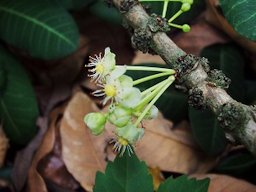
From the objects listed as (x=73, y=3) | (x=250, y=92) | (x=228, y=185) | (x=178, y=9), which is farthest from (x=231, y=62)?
(x=73, y=3)

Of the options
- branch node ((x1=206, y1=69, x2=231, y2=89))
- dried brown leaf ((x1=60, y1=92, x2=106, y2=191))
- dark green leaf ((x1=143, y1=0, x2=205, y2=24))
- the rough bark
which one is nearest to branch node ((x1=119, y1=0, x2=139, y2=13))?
the rough bark

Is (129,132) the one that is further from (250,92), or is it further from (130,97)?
(250,92)

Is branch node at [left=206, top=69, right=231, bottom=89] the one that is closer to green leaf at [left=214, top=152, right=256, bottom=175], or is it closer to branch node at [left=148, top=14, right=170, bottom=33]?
branch node at [left=148, top=14, right=170, bottom=33]

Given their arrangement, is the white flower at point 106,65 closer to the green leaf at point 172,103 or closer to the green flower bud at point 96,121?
the green flower bud at point 96,121

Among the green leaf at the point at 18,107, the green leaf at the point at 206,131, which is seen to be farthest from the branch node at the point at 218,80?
the green leaf at the point at 18,107

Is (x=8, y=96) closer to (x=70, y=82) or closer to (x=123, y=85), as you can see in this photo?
(x=70, y=82)

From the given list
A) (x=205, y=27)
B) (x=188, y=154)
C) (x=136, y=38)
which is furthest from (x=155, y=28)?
(x=205, y=27)

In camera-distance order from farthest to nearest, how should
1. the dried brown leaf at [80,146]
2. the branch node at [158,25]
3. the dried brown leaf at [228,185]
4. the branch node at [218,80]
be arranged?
the dried brown leaf at [80,146]
the dried brown leaf at [228,185]
the branch node at [158,25]
the branch node at [218,80]
